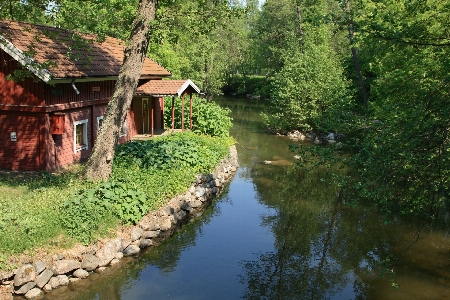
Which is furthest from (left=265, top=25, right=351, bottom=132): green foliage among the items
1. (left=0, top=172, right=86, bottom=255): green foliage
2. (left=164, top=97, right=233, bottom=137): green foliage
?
(left=0, top=172, right=86, bottom=255): green foliage

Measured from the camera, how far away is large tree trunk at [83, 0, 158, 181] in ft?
47.3

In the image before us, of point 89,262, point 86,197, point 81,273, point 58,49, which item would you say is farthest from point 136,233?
point 58,49

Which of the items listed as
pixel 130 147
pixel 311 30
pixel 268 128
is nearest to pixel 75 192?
pixel 130 147

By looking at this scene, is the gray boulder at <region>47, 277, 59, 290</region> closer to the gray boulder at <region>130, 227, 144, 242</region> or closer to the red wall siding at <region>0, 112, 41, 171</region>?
the gray boulder at <region>130, 227, 144, 242</region>

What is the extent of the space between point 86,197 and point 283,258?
575 cm

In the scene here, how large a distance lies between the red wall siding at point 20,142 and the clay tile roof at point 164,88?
819cm

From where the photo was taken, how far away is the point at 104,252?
1215 cm

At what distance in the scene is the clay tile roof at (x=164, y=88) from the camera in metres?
24.4

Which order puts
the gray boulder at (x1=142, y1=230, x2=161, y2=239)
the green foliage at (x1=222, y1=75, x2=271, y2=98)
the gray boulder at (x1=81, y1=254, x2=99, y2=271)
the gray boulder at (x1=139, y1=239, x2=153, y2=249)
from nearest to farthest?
the gray boulder at (x1=81, y1=254, x2=99, y2=271)
the gray boulder at (x1=139, y1=239, x2=153, y2=249)
the gray boulder at (x1=142, y1=230, x2=161, y2=239)
the green foliage at (x1=222, y1=75, x2=271, y2=98)

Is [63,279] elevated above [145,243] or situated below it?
below

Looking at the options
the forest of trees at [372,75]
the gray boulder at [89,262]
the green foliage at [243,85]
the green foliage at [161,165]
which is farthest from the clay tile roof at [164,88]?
the green foliage at [243,85]

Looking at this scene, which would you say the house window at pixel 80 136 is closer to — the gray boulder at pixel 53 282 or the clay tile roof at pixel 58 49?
the clay tile roof at pixel 58 49

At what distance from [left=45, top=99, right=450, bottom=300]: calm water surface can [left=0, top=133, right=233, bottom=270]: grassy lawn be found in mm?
1225

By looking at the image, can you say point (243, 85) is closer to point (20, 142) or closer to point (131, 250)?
point (20, 142)
